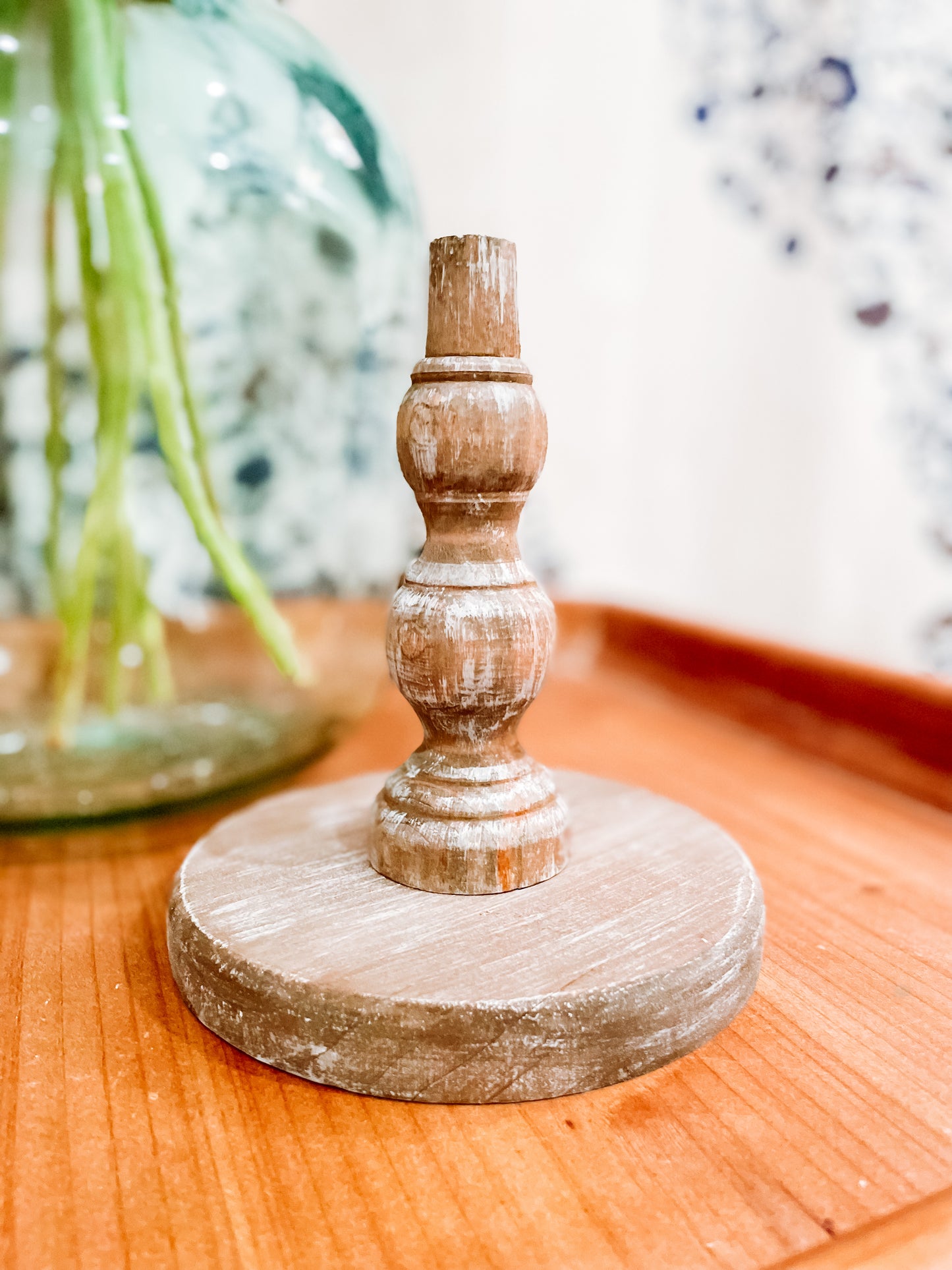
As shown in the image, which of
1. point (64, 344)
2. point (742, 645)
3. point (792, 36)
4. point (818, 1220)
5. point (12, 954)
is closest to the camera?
point (818, 1220)

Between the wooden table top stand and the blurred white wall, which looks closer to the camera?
the wooden table top stand

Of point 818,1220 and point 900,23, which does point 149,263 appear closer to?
point 818,1220

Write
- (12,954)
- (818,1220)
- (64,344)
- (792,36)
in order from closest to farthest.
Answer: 1. (818,1220)
2. (12,954)
3. (64,344)
4. (792,36)

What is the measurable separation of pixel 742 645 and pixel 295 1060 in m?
0.43

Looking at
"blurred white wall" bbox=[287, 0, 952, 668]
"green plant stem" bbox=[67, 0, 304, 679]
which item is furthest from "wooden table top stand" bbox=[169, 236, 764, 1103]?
"blurred white wall" bbox=[287, 0, 952, 668]

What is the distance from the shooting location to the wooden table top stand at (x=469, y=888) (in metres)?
0.23

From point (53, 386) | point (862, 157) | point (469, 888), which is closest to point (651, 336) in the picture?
point (862, 157)

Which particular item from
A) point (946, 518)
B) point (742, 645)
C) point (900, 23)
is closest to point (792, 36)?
point (900, 23)

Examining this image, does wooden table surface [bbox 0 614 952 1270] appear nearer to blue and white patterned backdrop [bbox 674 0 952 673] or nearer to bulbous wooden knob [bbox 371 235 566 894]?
bulbous wooden knob [bbox 371 235 566 894]

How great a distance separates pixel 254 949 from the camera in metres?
0.24

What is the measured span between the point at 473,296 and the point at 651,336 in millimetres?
650

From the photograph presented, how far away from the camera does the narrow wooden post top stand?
274mm

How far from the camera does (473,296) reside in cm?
27

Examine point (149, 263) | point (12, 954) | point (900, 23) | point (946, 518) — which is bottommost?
point (12, 954)
